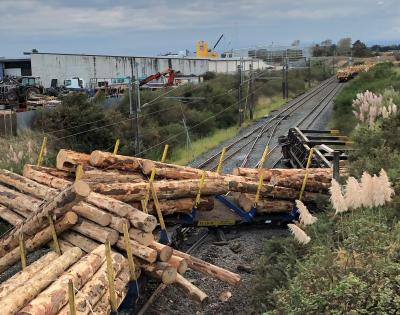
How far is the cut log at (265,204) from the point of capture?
489 inches

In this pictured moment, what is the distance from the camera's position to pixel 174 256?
863cm

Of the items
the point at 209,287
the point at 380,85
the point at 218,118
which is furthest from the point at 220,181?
the point at 218,118

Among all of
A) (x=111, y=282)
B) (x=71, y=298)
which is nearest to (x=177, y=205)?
(x=111, y=282)

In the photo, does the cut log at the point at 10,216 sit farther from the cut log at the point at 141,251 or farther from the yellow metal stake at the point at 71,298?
the yellow metal stake at the point at 71,298

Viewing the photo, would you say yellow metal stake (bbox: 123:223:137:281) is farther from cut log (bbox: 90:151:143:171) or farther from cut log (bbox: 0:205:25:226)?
cut log (bbox: 90:151:143:171)

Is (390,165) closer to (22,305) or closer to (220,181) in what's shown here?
(220,181)

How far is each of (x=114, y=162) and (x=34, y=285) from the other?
574 cm

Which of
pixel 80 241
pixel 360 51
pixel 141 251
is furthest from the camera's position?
pixel 360 51

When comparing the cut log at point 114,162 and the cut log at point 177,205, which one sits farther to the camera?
the cut log at point 114,162

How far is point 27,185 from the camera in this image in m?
10.9

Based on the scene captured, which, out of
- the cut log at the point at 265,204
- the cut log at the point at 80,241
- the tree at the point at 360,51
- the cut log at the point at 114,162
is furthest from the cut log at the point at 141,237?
the tree at the point at 360,51

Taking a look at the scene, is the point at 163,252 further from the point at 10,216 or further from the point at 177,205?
the point at 10,216

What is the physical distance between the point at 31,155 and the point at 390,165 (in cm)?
1353

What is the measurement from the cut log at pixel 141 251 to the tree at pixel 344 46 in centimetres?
15824
